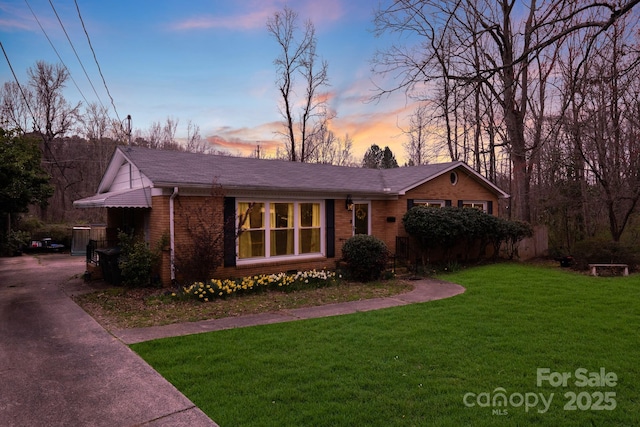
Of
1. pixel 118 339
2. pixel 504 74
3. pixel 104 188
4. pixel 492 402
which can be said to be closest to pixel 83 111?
pixel 104 188

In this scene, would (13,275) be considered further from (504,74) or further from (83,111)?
(83,111)

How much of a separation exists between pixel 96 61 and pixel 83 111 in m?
21.9

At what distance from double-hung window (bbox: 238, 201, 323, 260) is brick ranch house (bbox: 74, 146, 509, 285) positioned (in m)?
0.03

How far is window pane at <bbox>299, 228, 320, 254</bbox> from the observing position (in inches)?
478

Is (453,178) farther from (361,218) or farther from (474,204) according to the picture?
(361,218)

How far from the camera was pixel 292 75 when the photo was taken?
27906mm

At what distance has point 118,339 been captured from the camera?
19.1ft

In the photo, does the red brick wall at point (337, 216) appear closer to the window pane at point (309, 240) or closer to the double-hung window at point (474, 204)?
the double-hung window at point (474, 204)

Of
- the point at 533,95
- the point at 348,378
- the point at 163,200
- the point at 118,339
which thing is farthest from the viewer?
the point at 533,95

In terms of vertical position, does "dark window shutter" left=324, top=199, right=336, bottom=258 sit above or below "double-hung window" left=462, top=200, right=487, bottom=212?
below

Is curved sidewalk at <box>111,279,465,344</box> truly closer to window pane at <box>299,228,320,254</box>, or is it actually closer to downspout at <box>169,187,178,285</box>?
downspout at <box>169,187,178,285</box>

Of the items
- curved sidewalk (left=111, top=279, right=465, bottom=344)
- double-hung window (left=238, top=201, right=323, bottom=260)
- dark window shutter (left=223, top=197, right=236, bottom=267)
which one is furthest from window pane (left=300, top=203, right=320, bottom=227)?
curved sidewalk (left=111, top=279, right=465, bottom=344)

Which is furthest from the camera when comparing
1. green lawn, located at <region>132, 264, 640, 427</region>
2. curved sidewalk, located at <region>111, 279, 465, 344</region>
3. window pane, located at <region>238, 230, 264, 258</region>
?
window pane, located at <region>238, 230, 264, 258</region>

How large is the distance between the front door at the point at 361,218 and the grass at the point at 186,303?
3353 mm
